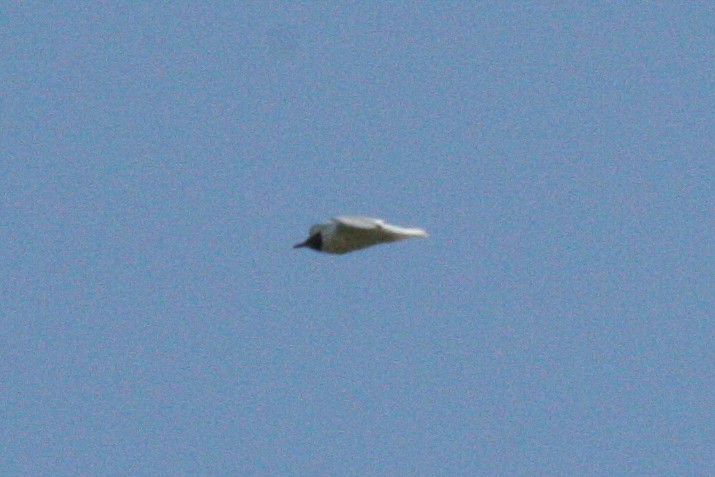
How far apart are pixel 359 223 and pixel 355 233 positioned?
0.33 meters

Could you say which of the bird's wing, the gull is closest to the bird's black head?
the gull

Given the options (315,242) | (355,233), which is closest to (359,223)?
(355,233)

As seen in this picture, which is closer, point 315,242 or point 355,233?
point 355,233

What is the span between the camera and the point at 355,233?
5053 centimetres

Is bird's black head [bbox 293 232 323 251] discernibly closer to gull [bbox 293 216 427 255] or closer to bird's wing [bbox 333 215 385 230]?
gull [bbox 293 216 427 255]

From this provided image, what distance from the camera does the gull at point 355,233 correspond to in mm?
50281

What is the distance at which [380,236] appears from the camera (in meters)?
50.5

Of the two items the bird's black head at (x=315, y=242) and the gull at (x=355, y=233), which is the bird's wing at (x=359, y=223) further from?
the bird's black head at (x=315, y=242)

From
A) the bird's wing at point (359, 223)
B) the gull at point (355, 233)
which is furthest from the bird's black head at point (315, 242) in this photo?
the bird's wing at point (359, 223)

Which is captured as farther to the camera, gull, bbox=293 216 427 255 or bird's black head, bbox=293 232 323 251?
bird's black head, bbox=293 232 323 251

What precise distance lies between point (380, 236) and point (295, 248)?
91.1 inches

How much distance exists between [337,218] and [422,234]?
1383 millimetres

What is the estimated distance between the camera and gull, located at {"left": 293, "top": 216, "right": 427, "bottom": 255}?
50281mm

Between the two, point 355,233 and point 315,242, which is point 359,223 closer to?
point 355,233
